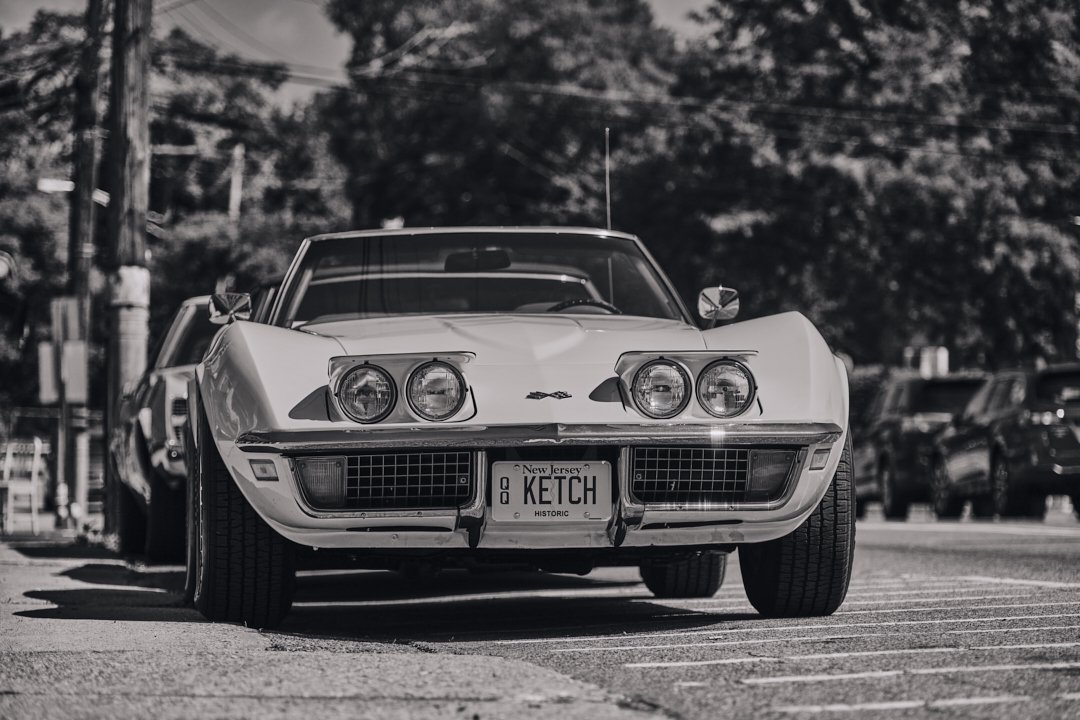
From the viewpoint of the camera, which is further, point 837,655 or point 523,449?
point 523,449

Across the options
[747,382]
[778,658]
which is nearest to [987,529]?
[747,382]

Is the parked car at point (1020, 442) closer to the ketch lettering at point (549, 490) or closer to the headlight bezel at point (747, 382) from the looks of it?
the headlight bezel at point (747, 382)

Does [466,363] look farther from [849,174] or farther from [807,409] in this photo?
[849,174]

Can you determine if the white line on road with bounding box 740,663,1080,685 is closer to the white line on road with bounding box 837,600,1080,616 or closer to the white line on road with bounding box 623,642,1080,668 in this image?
the white line on road with bounding box 623,642,1080,668

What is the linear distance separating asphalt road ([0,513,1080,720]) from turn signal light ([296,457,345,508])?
0.43 meters

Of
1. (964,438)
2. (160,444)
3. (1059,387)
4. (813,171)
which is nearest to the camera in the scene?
(160,444)

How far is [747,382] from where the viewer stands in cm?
562

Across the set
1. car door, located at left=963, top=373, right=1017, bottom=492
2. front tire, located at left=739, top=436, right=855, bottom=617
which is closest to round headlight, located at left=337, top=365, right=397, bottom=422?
front tire, located at left=739, top=436, right=855, bottom=617

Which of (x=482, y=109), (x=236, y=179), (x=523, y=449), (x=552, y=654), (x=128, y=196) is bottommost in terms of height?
(x=552, y=654)

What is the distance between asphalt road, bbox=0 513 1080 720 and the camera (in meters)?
4.03

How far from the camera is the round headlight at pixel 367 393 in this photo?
5422mm

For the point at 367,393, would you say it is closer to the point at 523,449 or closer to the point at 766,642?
the point at 523,449

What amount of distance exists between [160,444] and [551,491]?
453 centimetres

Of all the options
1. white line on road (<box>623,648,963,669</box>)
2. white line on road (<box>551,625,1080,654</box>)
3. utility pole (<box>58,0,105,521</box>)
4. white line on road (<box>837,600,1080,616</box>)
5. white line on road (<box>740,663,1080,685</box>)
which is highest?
utility pole (<box>58,0,105,521</box>)
